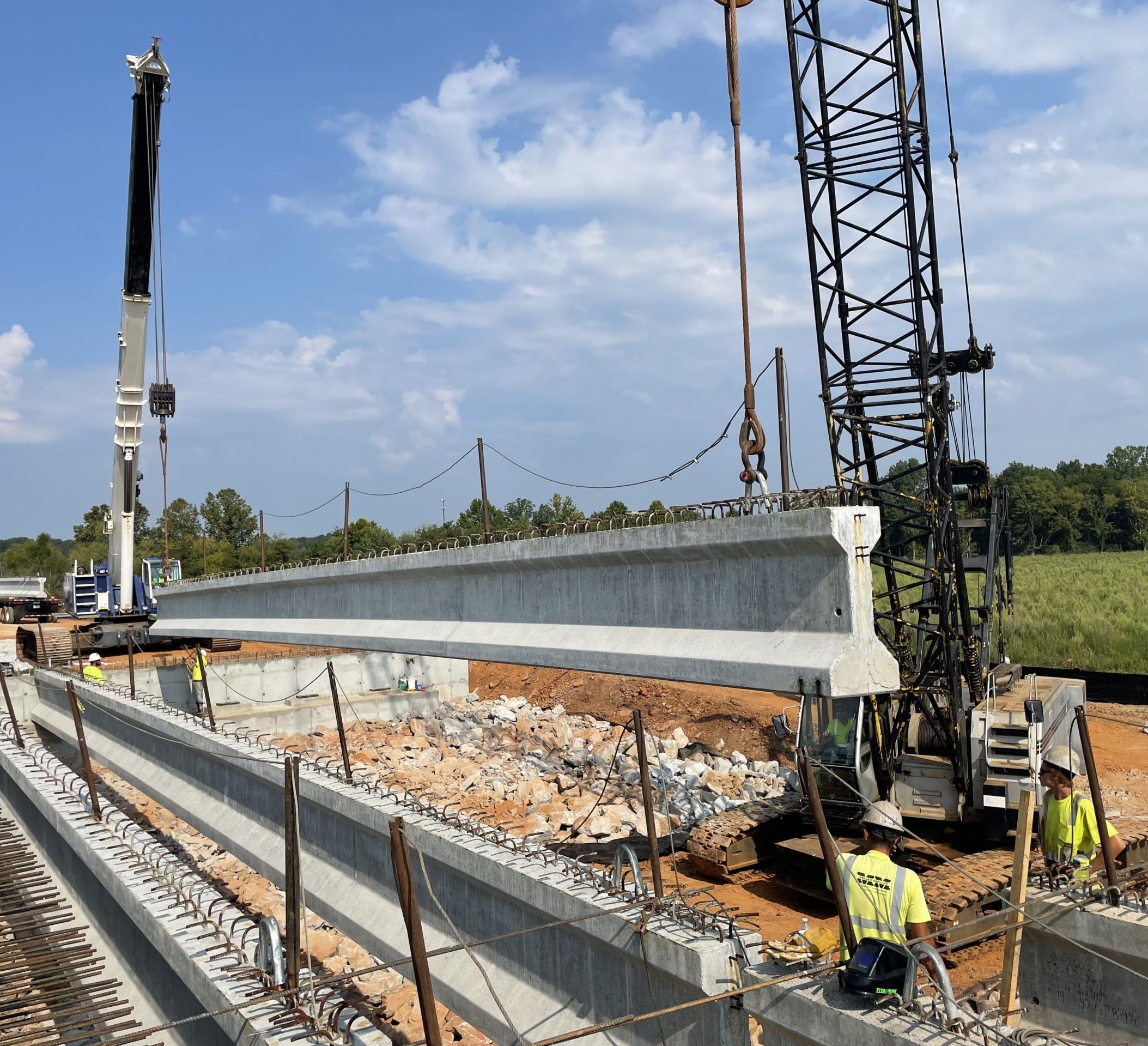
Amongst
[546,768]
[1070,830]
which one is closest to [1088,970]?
[1070,830]

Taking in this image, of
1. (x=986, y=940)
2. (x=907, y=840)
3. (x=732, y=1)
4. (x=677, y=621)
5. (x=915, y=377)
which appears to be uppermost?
(x=732, y=1)

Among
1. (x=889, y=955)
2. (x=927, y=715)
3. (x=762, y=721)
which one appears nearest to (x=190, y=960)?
(x=889, y=955)

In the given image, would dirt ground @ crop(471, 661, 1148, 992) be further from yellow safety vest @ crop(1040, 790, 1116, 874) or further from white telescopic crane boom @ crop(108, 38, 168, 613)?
white telescopic crane boom @ crop(108, 38, 168, 613)

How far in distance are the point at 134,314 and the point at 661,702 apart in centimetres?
1855

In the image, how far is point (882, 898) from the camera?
668 cm

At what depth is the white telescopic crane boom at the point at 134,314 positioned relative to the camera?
24906 mm

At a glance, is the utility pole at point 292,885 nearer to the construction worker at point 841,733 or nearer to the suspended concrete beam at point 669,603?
the suspended concrete beam at point 669,603

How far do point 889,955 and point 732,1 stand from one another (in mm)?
8849

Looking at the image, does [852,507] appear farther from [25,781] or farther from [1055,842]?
[25,781]

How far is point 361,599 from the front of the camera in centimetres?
1498

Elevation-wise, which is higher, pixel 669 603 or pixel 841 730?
pixel 669 603

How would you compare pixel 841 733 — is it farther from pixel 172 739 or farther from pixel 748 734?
pixel 748 734

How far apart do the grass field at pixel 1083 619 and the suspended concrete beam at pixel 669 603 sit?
21.5 meters

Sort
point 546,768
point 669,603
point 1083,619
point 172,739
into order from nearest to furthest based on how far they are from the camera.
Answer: point 669,603
point 172,739
point 546,768
point 1083,619
